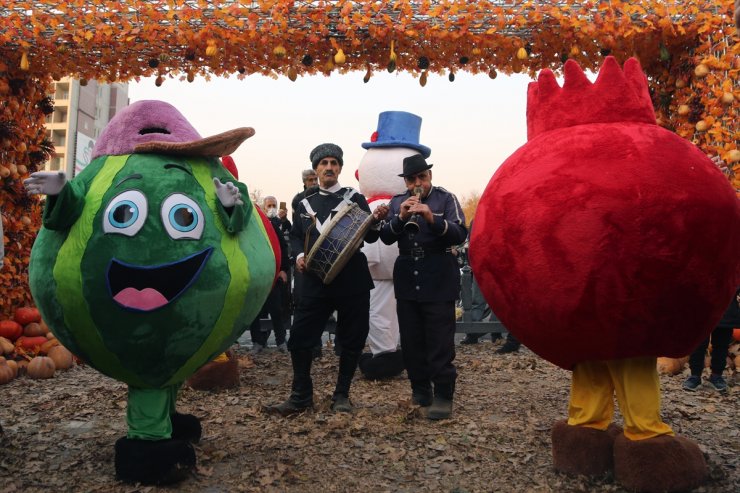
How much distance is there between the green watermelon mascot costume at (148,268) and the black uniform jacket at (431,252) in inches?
63.7

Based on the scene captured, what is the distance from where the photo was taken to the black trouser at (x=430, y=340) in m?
4.96

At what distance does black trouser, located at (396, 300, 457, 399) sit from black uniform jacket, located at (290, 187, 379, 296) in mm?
407

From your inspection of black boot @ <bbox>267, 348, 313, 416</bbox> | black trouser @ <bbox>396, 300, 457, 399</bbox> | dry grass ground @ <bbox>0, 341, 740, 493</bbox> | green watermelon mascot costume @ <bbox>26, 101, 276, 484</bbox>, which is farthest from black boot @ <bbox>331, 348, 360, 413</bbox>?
green watermelon mascot costume @ <bbox>26, 101, 276, 484</bbox>

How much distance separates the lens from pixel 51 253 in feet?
11.1

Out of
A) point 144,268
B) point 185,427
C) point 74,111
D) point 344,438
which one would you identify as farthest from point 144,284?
point 74,111

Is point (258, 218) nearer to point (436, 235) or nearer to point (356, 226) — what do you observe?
point (356, 226)

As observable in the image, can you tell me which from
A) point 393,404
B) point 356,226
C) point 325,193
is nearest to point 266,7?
point 325,193

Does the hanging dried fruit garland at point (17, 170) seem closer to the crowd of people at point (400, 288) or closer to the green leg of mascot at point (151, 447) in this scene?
the crowd of people at point (400, 288)

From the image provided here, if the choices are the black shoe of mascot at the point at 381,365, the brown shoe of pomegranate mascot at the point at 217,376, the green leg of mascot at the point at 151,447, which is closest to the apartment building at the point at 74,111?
the brown shoe of pomegranate mascot at the point at 217,376

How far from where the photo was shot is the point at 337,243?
189 inches

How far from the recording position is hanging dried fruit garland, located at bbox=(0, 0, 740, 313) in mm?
6738

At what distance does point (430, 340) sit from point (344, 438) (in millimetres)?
1004

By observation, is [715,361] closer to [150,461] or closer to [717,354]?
[717,354]

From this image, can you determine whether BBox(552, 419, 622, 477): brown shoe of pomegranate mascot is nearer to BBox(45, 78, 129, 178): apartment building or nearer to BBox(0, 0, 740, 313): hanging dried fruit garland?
BBox(0, 0, 740, 313): hanging dried fruit garland
